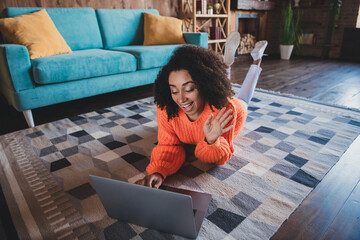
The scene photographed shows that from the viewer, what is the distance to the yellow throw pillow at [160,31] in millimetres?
2830

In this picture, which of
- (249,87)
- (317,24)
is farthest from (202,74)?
(317,24)

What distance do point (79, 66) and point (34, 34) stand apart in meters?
0.49

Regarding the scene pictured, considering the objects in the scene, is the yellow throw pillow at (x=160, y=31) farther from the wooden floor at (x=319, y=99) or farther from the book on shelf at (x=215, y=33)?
the book on shelf at (x=215, y=33)

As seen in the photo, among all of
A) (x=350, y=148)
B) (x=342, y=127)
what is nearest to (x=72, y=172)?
(x=350, y=148)

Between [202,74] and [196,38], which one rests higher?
[196,38]

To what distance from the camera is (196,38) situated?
9.16 ft

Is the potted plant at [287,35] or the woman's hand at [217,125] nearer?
the woman's hand at [217,125]

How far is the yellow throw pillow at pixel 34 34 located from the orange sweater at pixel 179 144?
4.60 feet

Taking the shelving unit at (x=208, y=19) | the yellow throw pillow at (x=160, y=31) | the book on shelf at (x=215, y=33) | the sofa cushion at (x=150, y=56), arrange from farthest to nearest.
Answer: the book on shelf at (x=215, y=33), the shelving unit at (x=208, y=19), the yellow throw pillow at (x=160, y=31), the sofa cushion at (x=150, y=56)

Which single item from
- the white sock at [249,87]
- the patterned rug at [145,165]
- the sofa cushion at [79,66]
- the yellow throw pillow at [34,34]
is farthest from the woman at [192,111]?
the yellow throw pillow at [34,34]

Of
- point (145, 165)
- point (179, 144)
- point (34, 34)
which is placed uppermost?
point (34, 34)

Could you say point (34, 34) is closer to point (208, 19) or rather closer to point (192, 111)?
point (192, 111)

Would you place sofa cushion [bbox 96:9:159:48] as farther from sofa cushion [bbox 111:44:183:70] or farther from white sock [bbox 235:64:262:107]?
white sock [bbox 235:64:262:107]

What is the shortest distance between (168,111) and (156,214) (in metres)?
0.52
